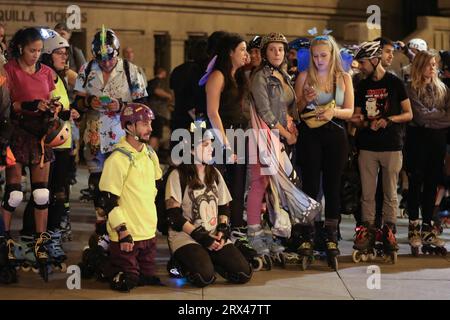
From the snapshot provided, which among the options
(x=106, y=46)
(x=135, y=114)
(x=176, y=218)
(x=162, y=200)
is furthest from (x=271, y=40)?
(x=176, y=218)

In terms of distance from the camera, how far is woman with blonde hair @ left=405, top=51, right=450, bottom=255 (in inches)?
353

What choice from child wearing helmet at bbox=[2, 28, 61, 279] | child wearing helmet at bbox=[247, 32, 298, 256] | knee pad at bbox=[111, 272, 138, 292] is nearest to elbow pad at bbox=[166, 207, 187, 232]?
knee pad at bbox=[111, 272, 138, 292]

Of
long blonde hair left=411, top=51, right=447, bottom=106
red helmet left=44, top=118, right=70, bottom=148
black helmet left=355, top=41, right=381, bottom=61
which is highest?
black helmet left=355, top=41, right=381, bottom=61

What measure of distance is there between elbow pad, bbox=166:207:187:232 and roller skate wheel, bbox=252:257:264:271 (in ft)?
2.57

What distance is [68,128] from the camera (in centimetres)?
788

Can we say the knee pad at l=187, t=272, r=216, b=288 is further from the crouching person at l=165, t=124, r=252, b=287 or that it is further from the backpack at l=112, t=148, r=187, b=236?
the backpack at l=112, t=148, r=187, b=236

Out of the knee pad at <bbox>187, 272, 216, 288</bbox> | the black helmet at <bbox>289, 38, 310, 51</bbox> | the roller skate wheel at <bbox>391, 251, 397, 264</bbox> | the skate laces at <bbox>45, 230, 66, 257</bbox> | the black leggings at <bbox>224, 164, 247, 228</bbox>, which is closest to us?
the knee pad at <bbox>187, 272, 216, 288</bbox>

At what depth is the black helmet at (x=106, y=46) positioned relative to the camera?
822 cm

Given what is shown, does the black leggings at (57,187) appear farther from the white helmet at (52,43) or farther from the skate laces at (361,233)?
the skate laces at (361,233)

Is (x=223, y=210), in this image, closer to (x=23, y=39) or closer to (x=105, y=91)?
(x=105, y=91)

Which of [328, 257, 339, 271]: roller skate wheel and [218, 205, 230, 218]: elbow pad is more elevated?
[218, 205, 230, 218]: elbow pad

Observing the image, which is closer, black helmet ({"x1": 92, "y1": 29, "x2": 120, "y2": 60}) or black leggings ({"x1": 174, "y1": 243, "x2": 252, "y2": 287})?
black leggings ({"x1": 174, "y1": 243, "x2": 252, "y2": 287})

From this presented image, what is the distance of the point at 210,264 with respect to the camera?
7.42 meters

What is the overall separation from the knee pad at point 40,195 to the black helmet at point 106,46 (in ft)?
4.08
